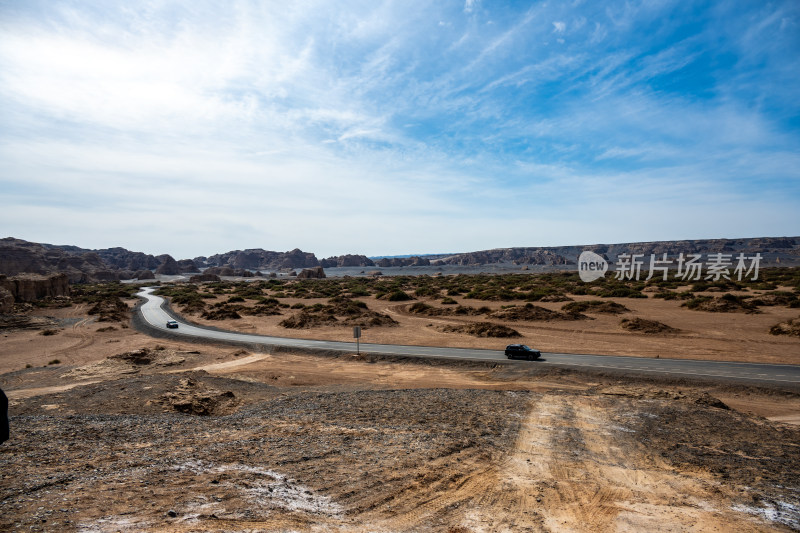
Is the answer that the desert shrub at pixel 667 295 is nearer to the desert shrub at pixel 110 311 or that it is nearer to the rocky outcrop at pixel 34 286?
the desert shrub at pixel 110 311

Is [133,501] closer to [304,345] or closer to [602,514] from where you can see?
[602,514]

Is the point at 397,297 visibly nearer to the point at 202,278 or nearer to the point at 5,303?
the point at 5,303

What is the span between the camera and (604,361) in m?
29.0

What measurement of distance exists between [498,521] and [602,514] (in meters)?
2.34

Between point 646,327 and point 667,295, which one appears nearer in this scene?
point 646,327

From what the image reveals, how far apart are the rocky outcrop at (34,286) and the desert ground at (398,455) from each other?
63173mm

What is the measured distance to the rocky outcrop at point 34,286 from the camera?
72250 millimetres

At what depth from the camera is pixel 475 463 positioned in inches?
435

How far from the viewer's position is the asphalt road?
79.2 ft

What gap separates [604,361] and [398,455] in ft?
75.9

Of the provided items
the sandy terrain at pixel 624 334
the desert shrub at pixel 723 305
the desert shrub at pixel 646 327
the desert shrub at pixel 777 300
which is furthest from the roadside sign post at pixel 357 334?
the desert shrub at pixel 777 300

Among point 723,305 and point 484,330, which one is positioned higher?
point 723,305

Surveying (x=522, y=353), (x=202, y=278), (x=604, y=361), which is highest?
(x=202, y=278)

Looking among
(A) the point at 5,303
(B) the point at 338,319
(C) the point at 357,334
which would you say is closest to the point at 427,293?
(B) the point at 338,319
